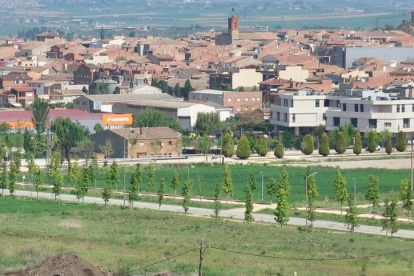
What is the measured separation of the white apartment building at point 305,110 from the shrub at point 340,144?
21.1 feet

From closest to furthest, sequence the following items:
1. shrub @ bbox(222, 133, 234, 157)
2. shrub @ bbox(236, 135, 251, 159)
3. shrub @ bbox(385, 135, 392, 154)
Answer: shrub @ bbox(236, 135, 251, 159) < shrub @ bbox(222, 133, 234, 157) < shrub @ bbox(385, 135, 392, 154)

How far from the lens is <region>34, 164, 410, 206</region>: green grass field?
3378 centimetres

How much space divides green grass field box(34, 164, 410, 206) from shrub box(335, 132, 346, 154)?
4579 mm

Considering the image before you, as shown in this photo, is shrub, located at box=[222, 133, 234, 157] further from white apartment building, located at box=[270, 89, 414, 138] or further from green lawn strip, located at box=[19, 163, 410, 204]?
white apartment building, located at box=[270, 89, 414, 138]

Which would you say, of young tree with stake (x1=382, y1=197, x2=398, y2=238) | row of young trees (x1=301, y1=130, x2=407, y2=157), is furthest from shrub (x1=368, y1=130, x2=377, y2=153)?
young tree with stake (x1=382, y1=197, x2=398, y2=238)

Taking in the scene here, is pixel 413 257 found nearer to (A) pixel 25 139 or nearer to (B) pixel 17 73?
(A) pixel 25 139

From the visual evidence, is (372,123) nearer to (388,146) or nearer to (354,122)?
(354,122)

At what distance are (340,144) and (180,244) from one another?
22.6m

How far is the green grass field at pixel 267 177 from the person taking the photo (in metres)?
33.8

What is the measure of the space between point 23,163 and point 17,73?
31660 mm

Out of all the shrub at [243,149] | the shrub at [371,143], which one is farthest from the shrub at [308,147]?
the shrub at [243,149]

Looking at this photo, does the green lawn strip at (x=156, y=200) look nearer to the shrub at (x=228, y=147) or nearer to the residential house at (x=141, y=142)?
the shrub at (x=228, y=147)

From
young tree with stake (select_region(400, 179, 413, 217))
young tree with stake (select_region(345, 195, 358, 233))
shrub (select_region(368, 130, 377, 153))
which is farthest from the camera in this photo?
shrub (select_region(368, 130, 377, 153))

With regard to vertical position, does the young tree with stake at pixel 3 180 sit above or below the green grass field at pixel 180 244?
below
